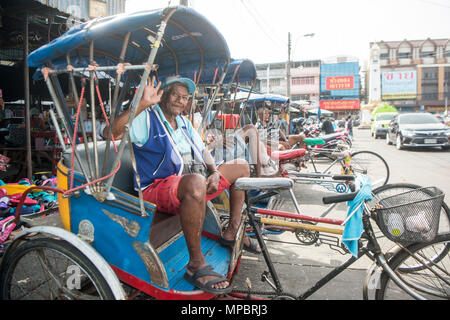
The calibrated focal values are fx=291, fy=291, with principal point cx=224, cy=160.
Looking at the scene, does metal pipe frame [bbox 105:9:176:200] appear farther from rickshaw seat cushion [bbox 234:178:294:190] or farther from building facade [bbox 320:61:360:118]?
building facade [bbox 320:61:360:118]

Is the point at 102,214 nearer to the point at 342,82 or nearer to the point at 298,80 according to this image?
the point at 298,80

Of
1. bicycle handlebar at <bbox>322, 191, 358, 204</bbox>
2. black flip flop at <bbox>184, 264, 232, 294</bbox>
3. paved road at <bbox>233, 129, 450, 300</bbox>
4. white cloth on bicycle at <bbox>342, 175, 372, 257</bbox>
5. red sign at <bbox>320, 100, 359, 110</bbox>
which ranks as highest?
red sign at <bbox>320, 100, 359, 110</bbox>

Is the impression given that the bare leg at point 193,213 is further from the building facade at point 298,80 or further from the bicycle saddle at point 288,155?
the building facade at point 298,80

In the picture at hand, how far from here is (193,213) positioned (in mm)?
1844

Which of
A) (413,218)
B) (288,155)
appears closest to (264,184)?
(413,218)

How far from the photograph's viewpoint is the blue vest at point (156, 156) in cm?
221

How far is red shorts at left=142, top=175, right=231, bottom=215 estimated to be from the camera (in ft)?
6.39

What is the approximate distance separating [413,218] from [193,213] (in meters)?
1.30

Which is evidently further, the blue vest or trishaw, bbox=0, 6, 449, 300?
the blue vest

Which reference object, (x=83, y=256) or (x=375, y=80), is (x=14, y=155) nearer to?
(x=83, y=256)

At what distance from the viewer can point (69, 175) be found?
183 centimetres

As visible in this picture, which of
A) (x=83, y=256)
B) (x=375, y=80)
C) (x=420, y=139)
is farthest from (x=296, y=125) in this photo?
(x=375, y=80)

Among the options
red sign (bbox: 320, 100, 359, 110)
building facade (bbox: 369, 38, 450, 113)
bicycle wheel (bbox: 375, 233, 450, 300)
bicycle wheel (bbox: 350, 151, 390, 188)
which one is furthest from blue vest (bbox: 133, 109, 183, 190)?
building facade (bbox: 369, 38, 450, 113)

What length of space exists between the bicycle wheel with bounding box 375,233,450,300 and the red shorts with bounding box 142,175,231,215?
141 centimetres
